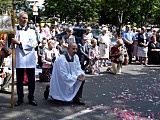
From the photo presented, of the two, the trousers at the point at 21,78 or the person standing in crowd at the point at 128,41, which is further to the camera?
the person standing in crowd at the point at 128,41

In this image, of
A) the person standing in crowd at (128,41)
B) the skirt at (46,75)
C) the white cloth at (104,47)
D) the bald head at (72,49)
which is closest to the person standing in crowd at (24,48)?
the bald head at (72,49)

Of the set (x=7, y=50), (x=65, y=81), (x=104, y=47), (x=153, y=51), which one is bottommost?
(x=65, y=81)

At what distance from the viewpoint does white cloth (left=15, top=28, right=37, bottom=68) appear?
6.99 meters

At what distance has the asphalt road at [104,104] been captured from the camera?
6.64 metres

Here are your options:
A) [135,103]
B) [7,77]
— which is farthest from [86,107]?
[7,77]

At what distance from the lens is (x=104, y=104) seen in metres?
7.64

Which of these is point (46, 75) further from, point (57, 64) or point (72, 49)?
point (72, 49)

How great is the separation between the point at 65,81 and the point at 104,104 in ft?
3.43

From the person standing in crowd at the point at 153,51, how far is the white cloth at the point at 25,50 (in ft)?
30.9

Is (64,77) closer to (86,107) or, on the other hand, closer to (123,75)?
(86,107)

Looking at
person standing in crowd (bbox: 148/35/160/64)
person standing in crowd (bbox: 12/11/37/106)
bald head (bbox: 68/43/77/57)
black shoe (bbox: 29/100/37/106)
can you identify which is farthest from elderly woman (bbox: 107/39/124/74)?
person standing in crowd (bbox: 12/11/37/106)

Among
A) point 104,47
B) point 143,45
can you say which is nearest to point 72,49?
point 104,47

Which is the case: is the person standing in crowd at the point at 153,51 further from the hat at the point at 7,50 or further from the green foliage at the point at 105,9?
the green foliage at the point at 105,9

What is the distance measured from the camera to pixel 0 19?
6.84m
